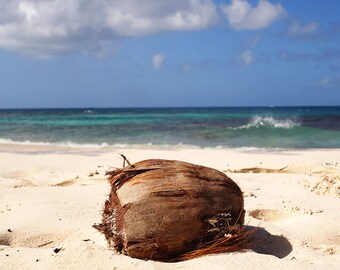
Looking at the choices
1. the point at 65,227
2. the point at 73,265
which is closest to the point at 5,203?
the point at 65,227

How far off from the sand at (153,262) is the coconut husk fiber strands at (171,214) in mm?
132

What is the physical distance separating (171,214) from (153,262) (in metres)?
0.40

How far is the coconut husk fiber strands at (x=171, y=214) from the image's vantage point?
11.7ft

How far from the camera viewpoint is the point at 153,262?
3475mm

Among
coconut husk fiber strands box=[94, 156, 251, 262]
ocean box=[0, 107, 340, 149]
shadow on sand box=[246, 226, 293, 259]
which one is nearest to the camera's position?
coconut husk fiber strands box=[94, 156, 251, 262]

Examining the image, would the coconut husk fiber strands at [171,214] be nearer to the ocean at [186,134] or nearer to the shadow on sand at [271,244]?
the shadow on sand at [271,244]

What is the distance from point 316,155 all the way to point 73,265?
9023 millimetres

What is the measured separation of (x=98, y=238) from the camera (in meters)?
4.19

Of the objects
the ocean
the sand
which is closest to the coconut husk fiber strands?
the sand

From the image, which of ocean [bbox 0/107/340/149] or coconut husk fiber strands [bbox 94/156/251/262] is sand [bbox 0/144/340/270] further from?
ocean [bbox 0/107/340/149]

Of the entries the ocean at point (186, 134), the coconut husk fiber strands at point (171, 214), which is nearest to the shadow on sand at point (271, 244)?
the coconut husk fiber strands at point (171, 214)

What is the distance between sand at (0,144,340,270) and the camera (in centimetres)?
360

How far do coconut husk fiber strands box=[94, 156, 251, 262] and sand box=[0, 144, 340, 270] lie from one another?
0.13m

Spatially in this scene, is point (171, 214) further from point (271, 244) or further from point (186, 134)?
point (186, 134)
